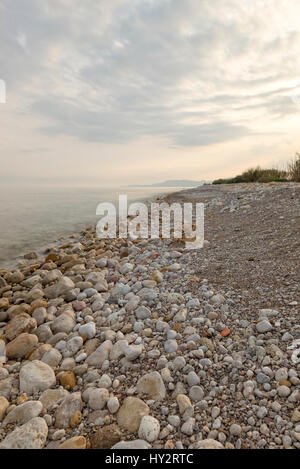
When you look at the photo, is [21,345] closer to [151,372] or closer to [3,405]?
[3,405]

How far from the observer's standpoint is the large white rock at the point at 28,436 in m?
1.49

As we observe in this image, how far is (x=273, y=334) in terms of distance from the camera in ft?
6.91

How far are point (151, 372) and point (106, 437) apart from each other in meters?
0.50

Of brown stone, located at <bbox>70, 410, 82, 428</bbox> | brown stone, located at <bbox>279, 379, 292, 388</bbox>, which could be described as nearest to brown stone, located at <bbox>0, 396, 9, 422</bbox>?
brown stone, located at <bbox>70, 410, 82, 428</bbox>

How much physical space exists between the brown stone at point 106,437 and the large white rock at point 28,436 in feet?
0.98

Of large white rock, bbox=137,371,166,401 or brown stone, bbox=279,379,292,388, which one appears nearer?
brown stone, bbox=279,379,292,388

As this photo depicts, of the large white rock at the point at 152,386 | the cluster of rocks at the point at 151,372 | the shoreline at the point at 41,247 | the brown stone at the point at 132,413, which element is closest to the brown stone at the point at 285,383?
the cluster of rocks at the point at 151,372

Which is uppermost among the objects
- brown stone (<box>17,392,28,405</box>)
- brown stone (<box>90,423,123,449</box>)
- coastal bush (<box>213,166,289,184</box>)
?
coastal bush (<box>213,166,289,184</box>)

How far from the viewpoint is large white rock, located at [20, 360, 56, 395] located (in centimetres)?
193

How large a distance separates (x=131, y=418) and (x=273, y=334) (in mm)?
1248

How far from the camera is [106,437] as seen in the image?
4.95 ft

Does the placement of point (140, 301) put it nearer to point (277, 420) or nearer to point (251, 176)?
point (277, 420)

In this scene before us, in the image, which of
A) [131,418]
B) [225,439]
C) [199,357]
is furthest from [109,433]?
[199,357]

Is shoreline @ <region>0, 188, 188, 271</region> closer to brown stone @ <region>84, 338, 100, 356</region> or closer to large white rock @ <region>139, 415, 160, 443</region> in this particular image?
brown stone @ <region>84, 338, 100, 356</region>
